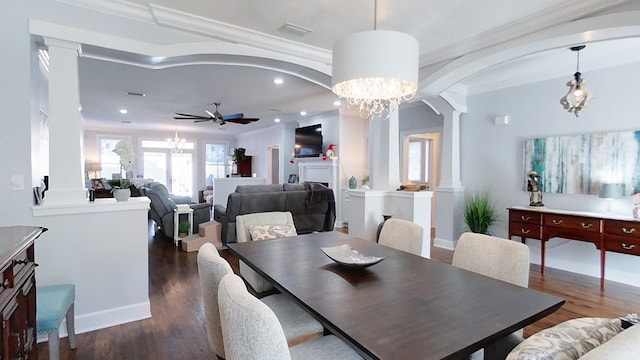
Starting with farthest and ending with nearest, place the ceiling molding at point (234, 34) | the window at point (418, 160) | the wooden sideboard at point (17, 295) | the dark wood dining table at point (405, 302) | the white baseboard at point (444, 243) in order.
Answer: the window at point (418, 160) < the white baseboard at point (444, 243) < the ceiling molding at point (234, 34) < the wooden sideboard at point (17, 295) < the dark wood dining table at point (405, 302)

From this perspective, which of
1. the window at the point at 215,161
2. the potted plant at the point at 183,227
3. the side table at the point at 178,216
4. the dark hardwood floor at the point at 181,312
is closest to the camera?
the dark hardwood floor at the point at 181,312

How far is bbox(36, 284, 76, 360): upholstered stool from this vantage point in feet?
6.03

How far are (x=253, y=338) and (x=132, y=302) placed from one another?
234 centimetres

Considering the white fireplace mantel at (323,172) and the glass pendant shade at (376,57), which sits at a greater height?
the glass pendant shade at (376,57)

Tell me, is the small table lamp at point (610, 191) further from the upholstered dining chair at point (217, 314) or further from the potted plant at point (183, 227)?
the potted plant at point (183, 227)

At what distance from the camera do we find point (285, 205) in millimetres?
5277

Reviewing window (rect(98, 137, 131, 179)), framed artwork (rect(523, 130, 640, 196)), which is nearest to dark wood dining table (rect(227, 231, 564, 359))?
framed artwork (rect(523, 130, 640, 196))

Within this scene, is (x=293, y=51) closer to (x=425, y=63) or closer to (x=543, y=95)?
(x=425, y=63)

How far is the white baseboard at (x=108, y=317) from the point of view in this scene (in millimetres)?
2504

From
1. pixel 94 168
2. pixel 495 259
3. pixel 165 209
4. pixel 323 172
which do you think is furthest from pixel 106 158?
pixel 495 259

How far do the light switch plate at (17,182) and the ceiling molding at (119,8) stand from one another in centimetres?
137

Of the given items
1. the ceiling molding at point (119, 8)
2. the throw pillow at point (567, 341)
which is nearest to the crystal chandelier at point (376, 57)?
the throw pillow at point (567, 341)

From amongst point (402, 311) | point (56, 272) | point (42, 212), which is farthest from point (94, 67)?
point (402, 311)

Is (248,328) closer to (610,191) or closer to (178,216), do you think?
(610,191)
